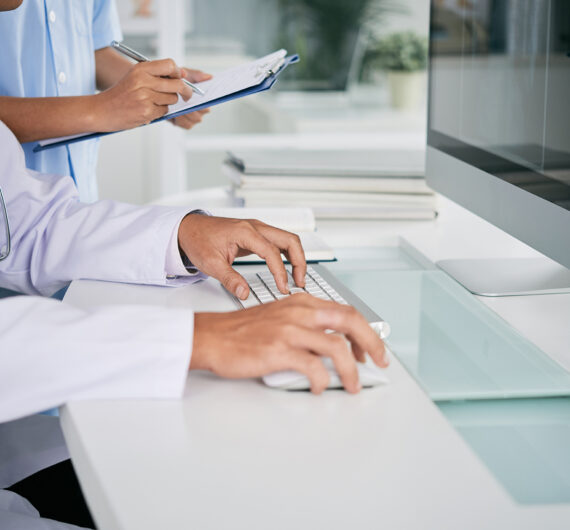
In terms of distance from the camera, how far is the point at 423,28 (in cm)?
303

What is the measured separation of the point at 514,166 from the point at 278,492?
0.70 meters

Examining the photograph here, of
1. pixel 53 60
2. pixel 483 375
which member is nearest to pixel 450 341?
pixel 483 375

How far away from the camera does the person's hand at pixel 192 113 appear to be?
1.49 meters

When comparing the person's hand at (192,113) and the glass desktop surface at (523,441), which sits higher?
the person's hand at (192,113)

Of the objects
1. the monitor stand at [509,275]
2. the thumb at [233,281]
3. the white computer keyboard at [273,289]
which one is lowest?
the monitor stand at [509,275]

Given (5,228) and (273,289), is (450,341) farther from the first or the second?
(5,228)

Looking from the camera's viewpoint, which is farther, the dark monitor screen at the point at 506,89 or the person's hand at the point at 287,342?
the dark monitor screen at the point at 506,89

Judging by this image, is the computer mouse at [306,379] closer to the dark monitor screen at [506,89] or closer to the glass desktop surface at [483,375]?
the glass desktop surface at [483,375]

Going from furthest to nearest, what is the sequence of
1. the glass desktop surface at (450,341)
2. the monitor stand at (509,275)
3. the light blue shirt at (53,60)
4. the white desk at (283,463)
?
the light blue shirt at (53,60) < the monitor stand at (509,275) < the glass desktop surface at (450,341) < the white desk at (283,463)

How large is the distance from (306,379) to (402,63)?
255cm

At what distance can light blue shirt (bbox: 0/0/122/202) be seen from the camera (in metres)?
1.46

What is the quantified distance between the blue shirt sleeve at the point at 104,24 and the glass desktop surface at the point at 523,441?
1.34m

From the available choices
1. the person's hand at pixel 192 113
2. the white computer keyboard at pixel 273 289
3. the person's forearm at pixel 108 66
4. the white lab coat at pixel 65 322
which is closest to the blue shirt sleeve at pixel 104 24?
the person's forearm at pixel 108 66

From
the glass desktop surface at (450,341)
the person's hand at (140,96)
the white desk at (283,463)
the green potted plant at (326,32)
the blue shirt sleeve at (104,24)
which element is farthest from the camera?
the green potted plant at (326,32)
